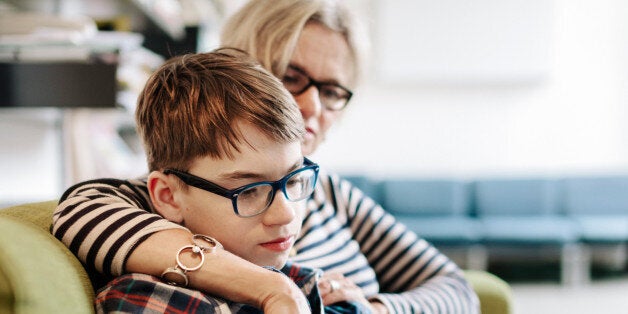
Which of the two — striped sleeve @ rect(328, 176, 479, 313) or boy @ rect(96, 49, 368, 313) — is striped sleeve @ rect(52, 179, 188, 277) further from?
striped sleeve @ rect(328, 176, 479, 313)

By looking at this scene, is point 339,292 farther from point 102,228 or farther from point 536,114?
point 536,114

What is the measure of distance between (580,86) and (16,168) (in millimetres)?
5018

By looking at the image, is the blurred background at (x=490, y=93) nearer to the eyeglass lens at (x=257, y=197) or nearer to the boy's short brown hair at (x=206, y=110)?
the boy's short brown hair at (x=206, y=110)

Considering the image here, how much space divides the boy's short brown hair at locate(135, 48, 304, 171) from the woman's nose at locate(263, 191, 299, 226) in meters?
0.08

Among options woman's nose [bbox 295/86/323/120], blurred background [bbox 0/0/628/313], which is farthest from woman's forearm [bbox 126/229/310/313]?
blurred background [bbox 0/0/628/313]

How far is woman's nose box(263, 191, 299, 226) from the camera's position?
2.33ft

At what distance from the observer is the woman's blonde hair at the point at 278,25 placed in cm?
111

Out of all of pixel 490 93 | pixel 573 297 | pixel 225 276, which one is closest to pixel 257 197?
pixel 225 276

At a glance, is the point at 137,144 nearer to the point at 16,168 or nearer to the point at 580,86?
the point at 16,168

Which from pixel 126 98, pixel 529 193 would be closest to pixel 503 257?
pixel 529 193

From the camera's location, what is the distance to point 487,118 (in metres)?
5.33

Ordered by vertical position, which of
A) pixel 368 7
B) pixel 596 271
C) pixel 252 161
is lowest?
pixel 596 271

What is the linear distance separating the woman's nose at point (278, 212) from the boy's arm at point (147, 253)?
94mm

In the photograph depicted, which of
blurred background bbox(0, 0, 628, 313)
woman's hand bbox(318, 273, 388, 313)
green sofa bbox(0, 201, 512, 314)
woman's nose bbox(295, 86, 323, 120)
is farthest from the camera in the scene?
blurred background bbox(0, 0, 628, 313)
